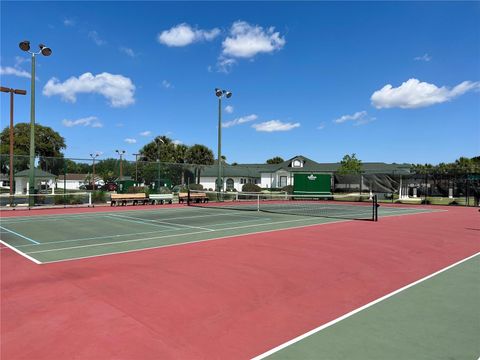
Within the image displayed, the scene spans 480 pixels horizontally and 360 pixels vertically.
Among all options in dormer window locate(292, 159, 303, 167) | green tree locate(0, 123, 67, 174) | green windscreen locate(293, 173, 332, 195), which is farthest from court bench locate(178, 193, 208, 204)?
green tree locate(0, 123, 67, 174)

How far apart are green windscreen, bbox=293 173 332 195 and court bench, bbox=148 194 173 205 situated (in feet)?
44.6

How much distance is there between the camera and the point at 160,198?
25859mm

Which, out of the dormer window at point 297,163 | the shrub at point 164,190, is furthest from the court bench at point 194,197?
the dormer window at point 297,163

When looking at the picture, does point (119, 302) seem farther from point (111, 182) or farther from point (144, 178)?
point (111, 182)

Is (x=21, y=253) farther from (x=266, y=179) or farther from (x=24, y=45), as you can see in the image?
(x=266, y=179)

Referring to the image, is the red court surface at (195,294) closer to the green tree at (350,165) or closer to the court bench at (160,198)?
the court bench at (160,198)

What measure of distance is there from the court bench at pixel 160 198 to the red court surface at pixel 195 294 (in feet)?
53.9

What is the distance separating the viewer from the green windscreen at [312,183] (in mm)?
35531

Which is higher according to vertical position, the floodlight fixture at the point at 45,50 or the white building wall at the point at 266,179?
the floodlight fixture at the point at 45,50

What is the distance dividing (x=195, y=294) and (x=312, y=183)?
31.0 m

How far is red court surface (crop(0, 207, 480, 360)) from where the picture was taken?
3965mm

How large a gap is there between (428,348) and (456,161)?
219 ft

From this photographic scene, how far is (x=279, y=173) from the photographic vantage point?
5947 cm

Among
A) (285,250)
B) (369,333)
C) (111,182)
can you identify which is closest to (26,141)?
(111,182)
